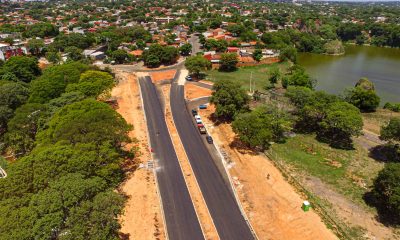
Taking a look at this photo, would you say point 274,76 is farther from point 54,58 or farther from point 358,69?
point 54,58

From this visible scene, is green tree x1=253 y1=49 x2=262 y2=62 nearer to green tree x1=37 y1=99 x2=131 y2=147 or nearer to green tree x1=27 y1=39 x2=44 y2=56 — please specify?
green tree x1=37 y1=99 x2=131 y2=147

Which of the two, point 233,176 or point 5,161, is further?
point 5,161

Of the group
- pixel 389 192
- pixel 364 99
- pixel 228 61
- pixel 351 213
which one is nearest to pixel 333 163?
pixel 351 213

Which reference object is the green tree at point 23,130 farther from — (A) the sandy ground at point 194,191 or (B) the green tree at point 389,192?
(B) the green tree at point 389,192

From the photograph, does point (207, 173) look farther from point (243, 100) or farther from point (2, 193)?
point (2, 193)

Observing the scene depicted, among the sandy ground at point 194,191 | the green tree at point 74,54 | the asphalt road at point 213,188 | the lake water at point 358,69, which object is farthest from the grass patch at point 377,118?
the green tree at point 74,54

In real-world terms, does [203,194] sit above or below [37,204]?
below

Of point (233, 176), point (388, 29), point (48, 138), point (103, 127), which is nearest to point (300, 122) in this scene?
point (233, 176)
